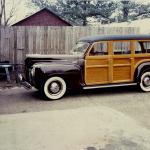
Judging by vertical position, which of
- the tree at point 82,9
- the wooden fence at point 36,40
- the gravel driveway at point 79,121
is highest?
the tree at point 82,9

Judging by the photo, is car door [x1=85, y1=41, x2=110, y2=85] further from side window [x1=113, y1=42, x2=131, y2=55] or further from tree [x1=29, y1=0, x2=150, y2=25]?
tree [x1=29, y1=0, x2=150, y2=25]

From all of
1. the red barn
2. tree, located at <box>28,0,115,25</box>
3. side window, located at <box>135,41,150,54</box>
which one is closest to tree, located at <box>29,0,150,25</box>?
tree, located at <box>28,0,115,25</box>

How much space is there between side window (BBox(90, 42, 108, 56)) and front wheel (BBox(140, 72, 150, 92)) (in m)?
1.38

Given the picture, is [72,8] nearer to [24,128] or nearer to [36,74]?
[36,74]

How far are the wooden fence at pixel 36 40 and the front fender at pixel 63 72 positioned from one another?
3630 mm

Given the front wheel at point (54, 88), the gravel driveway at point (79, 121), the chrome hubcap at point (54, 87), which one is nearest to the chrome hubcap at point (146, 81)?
the gravel driveway at point (79, 121)

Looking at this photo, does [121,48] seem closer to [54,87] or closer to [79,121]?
[54,87]

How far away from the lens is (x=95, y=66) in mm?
10828

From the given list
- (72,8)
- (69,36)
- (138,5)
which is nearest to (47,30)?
(69,36)

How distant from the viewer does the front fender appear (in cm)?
1022

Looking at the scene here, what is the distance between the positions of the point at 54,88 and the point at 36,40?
4741 mm

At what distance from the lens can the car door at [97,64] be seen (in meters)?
10.8

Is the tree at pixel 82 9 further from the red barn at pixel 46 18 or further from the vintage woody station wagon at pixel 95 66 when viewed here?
the vintage woody station wagon at pixel 95 66

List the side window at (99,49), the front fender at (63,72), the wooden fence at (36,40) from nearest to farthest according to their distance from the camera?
the front fender at (63,72), the side window at (99,49), the wooden fence at (36,40)
